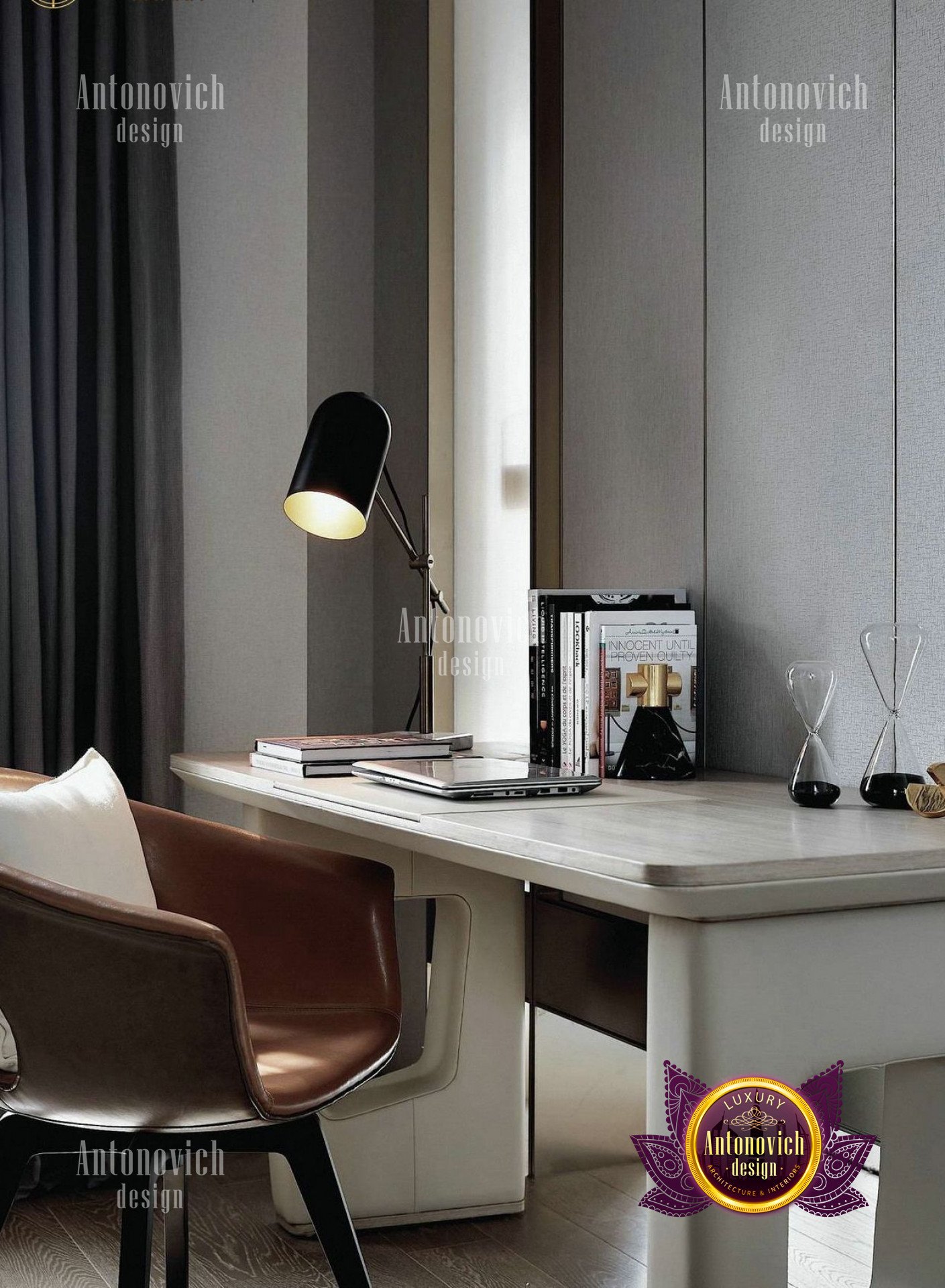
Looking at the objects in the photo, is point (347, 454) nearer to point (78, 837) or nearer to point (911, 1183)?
point (78, 837)

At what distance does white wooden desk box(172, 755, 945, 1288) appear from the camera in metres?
1.04

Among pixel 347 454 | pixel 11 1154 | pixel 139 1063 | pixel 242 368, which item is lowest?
pixel 11 1154

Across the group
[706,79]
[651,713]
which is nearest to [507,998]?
[651,713]

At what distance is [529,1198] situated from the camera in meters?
2.14

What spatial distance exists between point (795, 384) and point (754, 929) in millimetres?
1000

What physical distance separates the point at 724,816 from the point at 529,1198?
109 cm

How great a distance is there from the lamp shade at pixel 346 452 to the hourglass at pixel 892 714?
863 mm

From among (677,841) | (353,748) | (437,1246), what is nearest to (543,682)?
(353,748)

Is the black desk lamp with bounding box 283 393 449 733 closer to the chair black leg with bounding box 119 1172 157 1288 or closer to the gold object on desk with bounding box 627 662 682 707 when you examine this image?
the gold object on desk with bounding box 627 662 682 707

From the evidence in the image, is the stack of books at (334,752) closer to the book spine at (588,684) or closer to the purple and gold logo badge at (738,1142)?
the book spine at (588,684)

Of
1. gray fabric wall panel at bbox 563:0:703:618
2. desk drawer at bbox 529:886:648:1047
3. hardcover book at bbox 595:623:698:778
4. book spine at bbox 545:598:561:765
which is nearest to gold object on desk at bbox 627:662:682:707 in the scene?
hardcover book at bbox 595:623:698:778

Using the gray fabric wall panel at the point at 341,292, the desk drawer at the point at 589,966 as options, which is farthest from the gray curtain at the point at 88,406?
the desk drawer at the point at 589,966

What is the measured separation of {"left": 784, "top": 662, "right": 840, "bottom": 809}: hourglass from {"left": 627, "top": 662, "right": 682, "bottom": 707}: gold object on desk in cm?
28

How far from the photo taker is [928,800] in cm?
131
